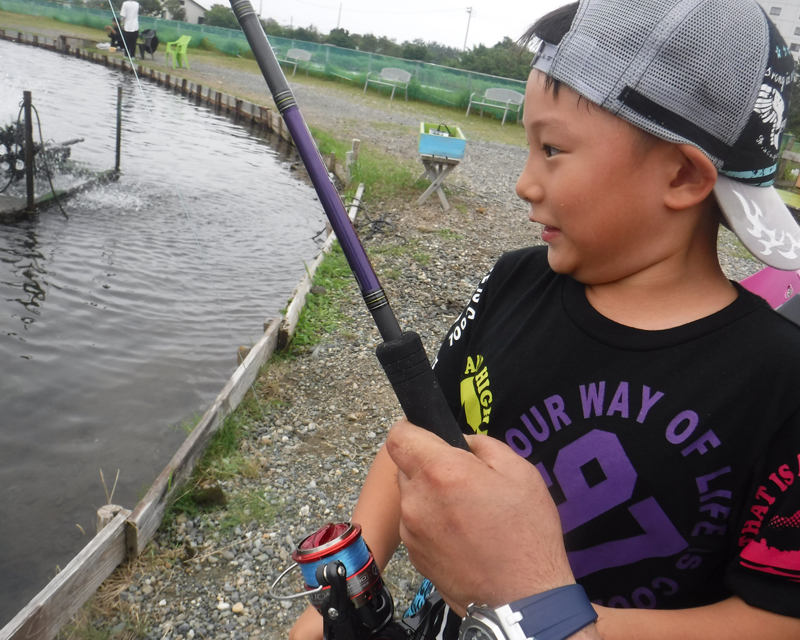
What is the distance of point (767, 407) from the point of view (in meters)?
1.00

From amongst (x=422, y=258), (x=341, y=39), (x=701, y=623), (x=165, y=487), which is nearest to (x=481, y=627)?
(x=701, y=623)

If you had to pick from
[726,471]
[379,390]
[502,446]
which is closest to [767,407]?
[726,471]

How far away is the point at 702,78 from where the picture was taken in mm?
1020

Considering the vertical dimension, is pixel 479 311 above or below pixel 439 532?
above

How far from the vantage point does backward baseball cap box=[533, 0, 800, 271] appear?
3.34 feet

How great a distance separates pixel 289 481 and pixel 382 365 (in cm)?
308

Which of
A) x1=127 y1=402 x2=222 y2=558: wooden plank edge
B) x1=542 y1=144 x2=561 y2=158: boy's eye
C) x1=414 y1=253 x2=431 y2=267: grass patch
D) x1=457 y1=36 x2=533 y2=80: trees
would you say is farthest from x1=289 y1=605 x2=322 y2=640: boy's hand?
x1=457 y1=36 x2=533 y2=80: trees

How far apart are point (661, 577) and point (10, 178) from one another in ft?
35.9

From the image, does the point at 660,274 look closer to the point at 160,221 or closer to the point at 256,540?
the point at 256,540

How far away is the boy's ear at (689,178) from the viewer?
1059mm

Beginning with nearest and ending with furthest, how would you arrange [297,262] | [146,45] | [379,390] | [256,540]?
[256,540] < [379,390] < [297,262] < [146,45]

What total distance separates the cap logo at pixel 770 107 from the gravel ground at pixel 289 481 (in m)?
2.88

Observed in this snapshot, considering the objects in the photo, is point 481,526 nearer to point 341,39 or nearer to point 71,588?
point 71,588

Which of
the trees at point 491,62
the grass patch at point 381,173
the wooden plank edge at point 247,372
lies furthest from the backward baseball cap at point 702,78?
the trees at point 491,62
